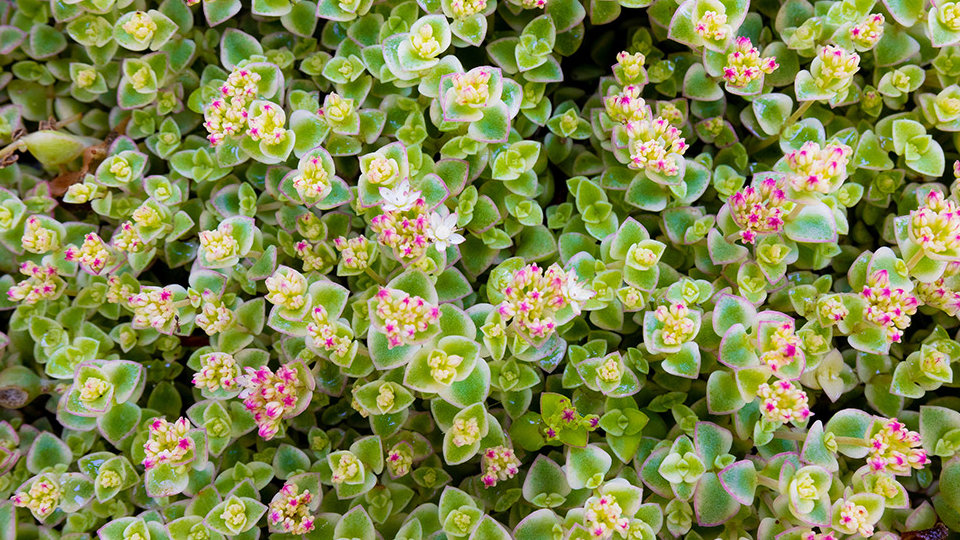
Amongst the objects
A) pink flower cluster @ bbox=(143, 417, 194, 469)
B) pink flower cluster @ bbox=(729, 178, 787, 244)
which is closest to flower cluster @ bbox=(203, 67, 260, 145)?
pink flower cluster @ bbox=(143, 417, 194, 469)

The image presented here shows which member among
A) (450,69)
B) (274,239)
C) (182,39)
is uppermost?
(450,69)

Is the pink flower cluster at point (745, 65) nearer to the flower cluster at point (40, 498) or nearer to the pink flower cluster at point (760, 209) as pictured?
the pink flower cluster at point (760, 209)

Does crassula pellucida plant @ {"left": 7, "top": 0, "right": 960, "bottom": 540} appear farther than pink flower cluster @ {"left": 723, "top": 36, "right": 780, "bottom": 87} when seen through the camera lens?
No

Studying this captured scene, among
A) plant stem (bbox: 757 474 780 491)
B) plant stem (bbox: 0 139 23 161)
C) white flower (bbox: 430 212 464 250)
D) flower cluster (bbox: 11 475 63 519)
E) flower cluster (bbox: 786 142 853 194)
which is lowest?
flower cluster (bbox: 11 475 63 519)

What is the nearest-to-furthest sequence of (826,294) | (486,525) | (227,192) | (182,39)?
(486,525) < (826,294) < (227,192) < (182,39)

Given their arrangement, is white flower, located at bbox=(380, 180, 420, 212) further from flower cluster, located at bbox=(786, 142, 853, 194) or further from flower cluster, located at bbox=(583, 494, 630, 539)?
flower cluster, located at bbox=(786, 142, 853, 194)

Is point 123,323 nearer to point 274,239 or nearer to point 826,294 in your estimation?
point 274,239

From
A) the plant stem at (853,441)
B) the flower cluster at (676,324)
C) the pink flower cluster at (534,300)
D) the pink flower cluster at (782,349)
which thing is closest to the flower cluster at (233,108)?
the pink flower cluster at (534,300)

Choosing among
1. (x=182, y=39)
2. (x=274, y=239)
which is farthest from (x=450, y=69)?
(x=182, y=39)
